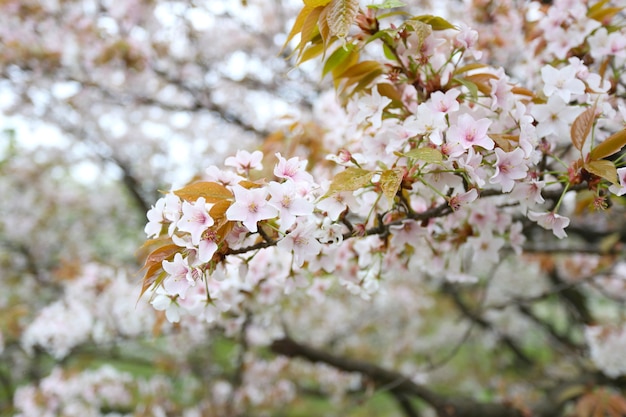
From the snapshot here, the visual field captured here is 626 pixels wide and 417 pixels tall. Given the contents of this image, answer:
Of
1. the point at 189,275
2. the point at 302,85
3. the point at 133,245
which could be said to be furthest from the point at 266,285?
the point at 133,245

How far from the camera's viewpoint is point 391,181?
33.5 inches

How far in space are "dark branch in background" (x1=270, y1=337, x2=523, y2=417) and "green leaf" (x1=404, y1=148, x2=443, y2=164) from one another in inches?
71.5

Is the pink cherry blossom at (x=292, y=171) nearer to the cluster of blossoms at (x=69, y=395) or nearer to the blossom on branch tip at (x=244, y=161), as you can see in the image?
the blossom on branch tip at (x=244, y=161)

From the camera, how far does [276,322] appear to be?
200 cm

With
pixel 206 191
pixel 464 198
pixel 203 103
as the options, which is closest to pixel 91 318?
pixel 203 103

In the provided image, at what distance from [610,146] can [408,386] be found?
6.45ft

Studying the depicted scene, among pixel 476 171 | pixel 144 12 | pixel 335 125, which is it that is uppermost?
pixel 476 171

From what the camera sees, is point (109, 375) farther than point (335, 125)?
Yes

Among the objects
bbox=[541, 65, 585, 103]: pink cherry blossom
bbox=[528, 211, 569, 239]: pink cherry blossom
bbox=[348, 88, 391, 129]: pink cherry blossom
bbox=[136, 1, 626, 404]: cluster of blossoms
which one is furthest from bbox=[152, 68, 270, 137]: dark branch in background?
bbox=[528, 211, 569, 239]: pink cherry blossom

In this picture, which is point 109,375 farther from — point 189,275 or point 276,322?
point 189,275

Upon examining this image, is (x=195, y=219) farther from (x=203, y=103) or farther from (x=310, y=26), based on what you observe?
(x=203, y=103)

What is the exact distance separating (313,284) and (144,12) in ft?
9.86

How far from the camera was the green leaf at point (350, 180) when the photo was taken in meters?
0.84

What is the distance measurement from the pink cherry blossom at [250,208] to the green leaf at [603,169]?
1.90 feet
